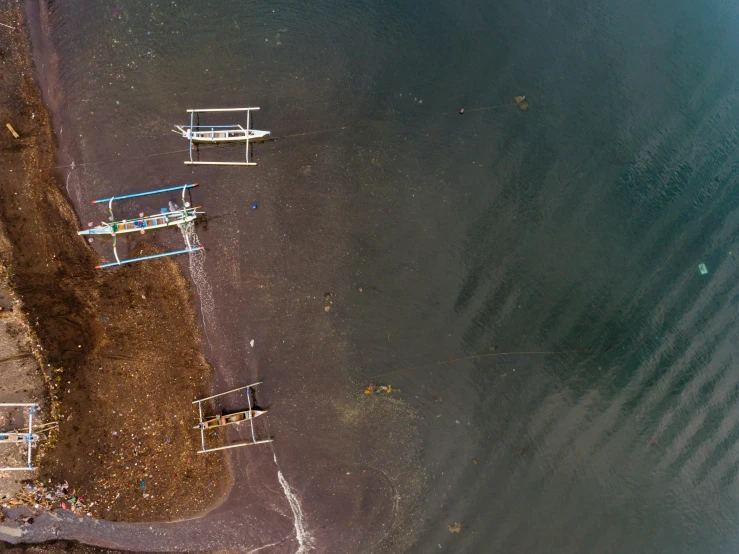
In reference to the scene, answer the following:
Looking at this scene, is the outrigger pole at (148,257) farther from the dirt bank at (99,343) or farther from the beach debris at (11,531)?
the beach debris at (11,531)

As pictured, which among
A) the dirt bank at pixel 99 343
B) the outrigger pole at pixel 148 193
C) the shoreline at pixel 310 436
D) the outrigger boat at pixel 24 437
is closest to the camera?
the outrigger boat at pixel 24 437

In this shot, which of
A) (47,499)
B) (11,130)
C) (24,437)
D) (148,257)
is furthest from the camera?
(148,257)

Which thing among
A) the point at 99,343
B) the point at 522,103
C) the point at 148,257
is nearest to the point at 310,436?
the point at 99,343

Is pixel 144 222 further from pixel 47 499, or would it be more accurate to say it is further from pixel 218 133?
pixel 47 499

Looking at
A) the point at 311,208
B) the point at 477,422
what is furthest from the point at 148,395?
the point at 477,422

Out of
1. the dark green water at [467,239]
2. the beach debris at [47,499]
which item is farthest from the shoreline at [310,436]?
the beach debris at [47,499]

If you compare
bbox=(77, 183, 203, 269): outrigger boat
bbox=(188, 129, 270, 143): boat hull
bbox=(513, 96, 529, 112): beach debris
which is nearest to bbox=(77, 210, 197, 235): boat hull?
bbox=(77, 183, 203, 269): outrigger boat
